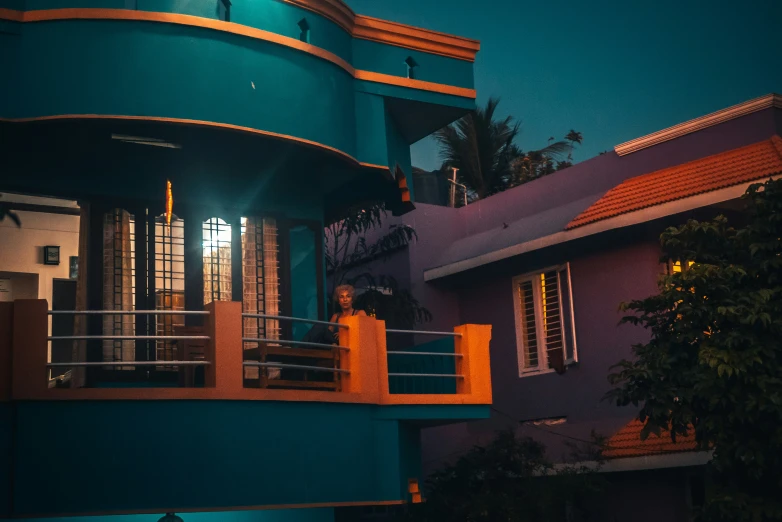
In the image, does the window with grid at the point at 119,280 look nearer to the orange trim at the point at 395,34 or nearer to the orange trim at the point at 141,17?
the orange trim at the point at 141,17

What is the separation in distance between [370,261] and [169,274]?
8350 millimetres

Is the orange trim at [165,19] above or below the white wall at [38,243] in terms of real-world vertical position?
above

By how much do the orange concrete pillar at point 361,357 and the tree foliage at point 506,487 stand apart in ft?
12.0

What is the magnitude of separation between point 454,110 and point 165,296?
15.6 feet

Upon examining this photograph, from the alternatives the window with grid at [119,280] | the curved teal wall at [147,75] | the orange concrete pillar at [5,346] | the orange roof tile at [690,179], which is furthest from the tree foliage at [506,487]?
the orange concrete pillar at [5,346]

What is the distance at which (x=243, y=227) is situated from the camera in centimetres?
1518

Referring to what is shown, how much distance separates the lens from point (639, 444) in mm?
16547

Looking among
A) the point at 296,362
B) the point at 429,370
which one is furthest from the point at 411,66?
the point at 296,362

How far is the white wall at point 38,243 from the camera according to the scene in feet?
47.4

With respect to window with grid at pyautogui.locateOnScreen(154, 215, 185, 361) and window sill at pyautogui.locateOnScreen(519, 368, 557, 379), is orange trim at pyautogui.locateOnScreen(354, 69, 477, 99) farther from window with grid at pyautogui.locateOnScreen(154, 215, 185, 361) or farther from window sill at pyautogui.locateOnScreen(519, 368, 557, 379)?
window sill at pyautogui.locateOnScreen(519, 368, 557, 379)

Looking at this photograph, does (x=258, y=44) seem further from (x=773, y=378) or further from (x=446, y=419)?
(x=773, y=378)

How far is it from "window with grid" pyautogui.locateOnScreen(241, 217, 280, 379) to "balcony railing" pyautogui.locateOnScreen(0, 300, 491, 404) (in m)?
0.15

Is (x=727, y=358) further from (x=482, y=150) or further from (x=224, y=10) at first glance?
(x=482, y=150)

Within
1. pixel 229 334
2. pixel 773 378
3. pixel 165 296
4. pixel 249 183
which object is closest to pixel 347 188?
pixel 249 183
